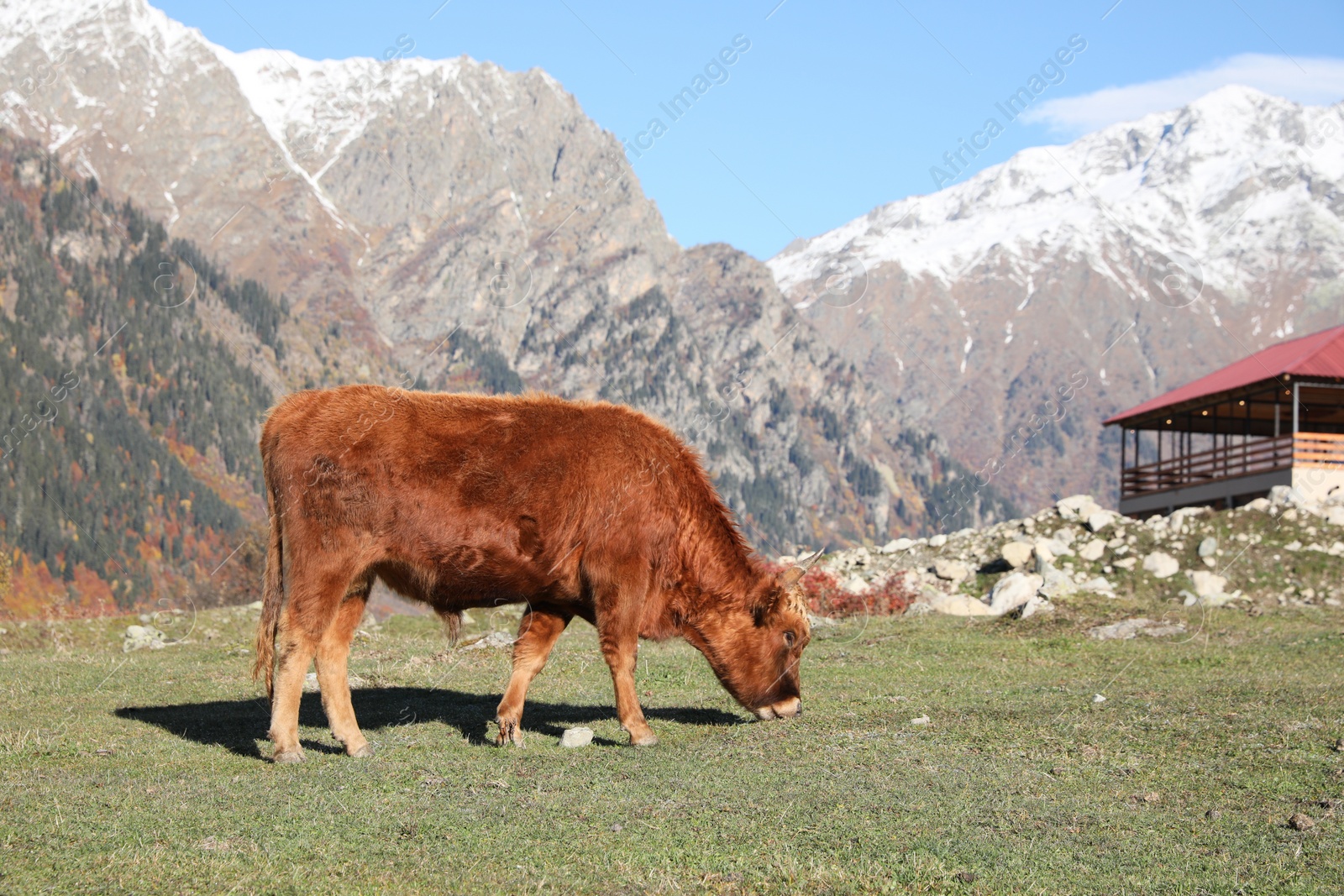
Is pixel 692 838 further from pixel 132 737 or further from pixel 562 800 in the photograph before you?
pixel 132 737

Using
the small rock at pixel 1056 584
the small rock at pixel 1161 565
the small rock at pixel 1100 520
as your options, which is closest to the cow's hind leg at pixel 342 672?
the small rock at pixel 1056 584

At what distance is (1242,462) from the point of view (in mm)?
39062

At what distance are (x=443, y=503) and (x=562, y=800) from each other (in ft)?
9.11

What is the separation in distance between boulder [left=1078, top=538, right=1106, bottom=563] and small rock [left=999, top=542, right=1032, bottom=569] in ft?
3.87

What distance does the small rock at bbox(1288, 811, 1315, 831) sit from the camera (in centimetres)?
702

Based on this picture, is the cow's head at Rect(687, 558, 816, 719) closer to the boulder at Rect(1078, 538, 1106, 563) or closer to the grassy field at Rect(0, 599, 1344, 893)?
the grassy field at Rect(0, 599, 1344, 893)

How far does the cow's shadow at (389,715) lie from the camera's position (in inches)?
400

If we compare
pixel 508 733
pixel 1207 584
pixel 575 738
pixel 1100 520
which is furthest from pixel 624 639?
pixel 1100 520

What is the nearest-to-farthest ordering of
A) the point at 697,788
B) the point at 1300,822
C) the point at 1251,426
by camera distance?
the point at 1300,822 < the point at 697,788 < the point at 1251,426

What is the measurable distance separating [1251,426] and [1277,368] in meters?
15.9

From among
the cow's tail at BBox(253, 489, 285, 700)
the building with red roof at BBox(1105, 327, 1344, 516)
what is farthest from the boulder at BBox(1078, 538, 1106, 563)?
the cow's tail at BBox(253, 489, 285, 700)

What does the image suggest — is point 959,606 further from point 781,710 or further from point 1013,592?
point 781,710

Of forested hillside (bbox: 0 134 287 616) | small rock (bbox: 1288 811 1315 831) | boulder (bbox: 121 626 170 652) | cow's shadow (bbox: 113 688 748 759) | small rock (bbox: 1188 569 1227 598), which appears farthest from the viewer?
forested hillside (bbox: 0 134 287 616)

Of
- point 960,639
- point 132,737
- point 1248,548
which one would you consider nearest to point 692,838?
point 132,737
